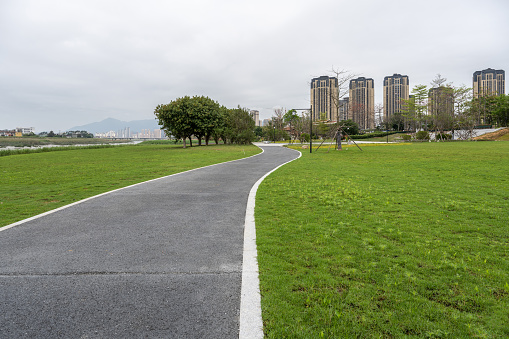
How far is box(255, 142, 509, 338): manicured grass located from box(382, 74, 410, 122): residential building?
129243mm

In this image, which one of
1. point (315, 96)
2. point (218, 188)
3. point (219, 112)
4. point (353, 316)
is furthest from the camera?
point (315, 96)

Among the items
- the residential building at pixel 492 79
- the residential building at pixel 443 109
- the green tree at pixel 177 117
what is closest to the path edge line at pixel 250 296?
the green tree at pixel 177 117

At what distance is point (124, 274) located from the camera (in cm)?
338

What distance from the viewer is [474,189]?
8.38 meters

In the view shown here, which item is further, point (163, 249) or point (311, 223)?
point (311, 223)

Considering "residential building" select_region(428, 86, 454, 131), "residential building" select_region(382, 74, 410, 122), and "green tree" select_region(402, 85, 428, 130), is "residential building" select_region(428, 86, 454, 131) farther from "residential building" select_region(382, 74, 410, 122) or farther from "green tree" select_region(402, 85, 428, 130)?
"residential building" select_region(382, 74, 410, 122)

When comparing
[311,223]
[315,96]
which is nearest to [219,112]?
[311,223]

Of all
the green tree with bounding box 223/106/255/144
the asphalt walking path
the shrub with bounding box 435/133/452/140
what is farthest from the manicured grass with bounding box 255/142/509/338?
the shrub with bounding box 435/133/452/140

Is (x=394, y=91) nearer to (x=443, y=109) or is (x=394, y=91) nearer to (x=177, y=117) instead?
(x=443, y=109)

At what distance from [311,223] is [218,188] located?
4.41 metres

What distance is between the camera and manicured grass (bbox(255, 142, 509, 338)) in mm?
2418

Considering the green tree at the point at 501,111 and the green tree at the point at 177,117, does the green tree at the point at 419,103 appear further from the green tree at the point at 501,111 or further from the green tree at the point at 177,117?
the green tree at the point at 177,117

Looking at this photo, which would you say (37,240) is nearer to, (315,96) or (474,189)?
(474,189)

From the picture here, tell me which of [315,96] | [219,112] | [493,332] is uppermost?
[315,96]
